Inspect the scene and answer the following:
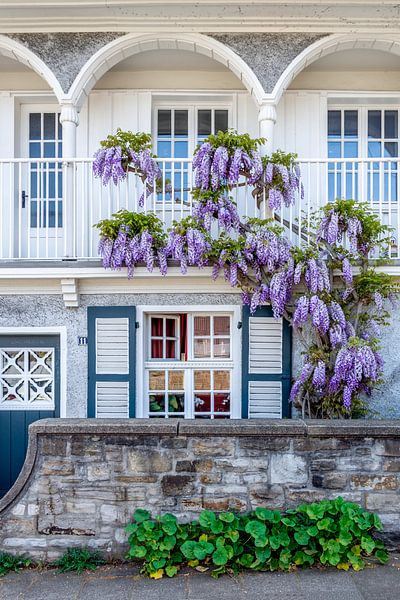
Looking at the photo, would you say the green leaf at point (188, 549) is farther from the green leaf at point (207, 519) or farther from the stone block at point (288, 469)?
the stone block at point (288, 469)

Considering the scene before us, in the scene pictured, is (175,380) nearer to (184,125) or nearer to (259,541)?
(259,541)

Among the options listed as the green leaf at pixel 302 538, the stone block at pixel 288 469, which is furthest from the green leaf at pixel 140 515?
the green leaf at pixel 302 538

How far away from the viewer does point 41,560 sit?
416 centimetres

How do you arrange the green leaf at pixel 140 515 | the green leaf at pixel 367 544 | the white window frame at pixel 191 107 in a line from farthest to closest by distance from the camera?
1. the white window frame at pixel 191 107
2. the green leaf at pixel 140 515
3. the green leaf at pixel 367 544

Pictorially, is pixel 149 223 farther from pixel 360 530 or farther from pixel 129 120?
pixel 360 530

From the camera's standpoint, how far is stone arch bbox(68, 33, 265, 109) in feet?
19.2

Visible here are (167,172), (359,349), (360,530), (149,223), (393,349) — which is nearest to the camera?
(360,530)

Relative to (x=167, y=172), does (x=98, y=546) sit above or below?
below

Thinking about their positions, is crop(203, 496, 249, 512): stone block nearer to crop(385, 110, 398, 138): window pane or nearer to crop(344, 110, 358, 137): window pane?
crop(344, 110, 358, 137): window pane

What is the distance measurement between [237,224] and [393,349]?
2210 mm

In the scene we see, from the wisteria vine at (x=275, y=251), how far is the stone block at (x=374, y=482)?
2.96 feet

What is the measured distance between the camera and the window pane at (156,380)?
6.03 meters

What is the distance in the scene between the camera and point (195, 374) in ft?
19.8

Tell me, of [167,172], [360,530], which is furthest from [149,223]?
[360,530]
